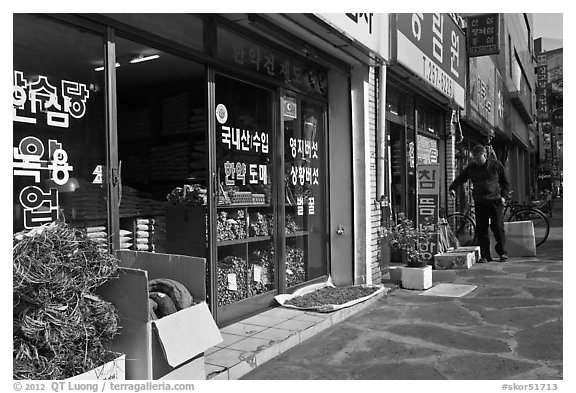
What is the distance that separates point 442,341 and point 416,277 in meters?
2.31

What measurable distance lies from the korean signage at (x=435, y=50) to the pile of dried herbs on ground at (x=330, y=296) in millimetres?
3155

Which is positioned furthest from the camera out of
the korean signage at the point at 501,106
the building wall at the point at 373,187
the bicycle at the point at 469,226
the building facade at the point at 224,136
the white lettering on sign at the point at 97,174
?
the korean signage at the point at 501,106

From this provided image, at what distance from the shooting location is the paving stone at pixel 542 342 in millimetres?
4156

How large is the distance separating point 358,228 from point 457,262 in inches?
101

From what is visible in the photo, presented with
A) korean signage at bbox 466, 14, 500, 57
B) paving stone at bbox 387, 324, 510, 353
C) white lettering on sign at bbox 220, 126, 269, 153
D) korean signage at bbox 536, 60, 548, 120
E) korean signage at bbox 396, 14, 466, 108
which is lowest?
paving stone at bbox 387, 324, 510, 353

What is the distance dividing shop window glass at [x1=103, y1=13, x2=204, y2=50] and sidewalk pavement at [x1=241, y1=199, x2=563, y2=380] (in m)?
2.87

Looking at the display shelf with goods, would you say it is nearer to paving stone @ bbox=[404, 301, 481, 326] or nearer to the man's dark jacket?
paving stone @ bbox=[404, 301, 481, 326]

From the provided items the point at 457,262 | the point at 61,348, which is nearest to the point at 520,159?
the point at 457,262

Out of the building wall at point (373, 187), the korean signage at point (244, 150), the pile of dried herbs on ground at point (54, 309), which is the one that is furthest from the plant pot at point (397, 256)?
the pile of dried herbs on ground at point (54, 309)

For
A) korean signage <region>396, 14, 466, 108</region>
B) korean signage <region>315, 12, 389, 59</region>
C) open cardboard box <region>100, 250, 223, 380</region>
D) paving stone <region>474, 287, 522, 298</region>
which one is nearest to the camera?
open cardboard box <region>100, 250, 223, 380</region>

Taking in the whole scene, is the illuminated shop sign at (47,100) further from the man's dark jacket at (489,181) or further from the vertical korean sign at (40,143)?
the man's dark jacket at (489,181)

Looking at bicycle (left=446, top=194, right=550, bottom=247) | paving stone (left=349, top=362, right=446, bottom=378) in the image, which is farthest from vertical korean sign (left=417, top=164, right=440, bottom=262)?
paving stone (left=349, top=362, right=446, bottom=378)

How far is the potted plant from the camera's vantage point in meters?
6.85
